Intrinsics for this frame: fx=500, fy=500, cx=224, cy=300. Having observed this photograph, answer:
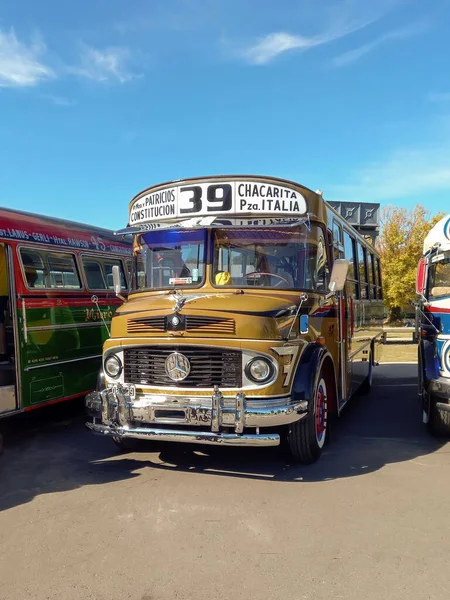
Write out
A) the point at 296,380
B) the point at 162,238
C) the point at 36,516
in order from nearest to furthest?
the point at 36,516 → the point at 296,380 → the point at 162,238

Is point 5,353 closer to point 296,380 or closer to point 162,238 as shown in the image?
point 162,238

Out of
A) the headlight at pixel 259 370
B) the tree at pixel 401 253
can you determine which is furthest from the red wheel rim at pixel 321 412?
the tree at pixel 401 253

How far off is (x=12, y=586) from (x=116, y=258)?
5968mm

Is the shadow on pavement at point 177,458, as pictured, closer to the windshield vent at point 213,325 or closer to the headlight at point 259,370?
the headlight at point 259,370

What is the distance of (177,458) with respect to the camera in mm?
5434

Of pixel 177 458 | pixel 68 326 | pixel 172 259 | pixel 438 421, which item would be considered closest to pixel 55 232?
pixel 68 326

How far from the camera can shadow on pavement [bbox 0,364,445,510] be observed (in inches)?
192

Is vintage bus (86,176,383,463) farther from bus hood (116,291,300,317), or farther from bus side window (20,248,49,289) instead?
bus side window (20,248,49,289)

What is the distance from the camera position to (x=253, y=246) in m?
5.28

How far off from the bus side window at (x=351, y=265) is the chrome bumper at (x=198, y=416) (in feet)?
10.1

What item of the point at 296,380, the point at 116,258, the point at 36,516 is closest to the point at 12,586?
the point at 36,516

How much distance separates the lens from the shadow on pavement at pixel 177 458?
4875 mm

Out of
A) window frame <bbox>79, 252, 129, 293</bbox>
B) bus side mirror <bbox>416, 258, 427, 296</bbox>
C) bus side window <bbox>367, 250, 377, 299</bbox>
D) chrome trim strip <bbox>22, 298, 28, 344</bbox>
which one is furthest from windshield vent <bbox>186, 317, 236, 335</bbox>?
bus side window <bbox>367, 250, 377, 299</bbox>

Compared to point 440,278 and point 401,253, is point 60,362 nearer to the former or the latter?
point 440,278
